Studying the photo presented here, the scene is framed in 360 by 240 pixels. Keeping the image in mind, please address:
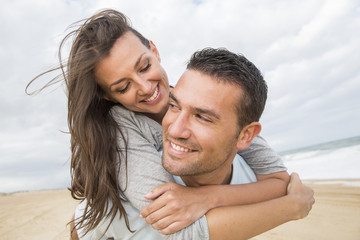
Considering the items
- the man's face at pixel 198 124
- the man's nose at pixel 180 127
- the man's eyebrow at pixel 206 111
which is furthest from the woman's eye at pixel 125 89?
the man's eyebrow at pixel 206 111

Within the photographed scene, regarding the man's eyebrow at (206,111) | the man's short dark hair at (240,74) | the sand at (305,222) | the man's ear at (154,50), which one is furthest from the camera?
the sand at (305,222)

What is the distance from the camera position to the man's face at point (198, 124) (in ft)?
6.76

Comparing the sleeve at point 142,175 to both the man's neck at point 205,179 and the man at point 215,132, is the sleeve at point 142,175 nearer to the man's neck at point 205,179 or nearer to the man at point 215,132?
the man at point 215,132

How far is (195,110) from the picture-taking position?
6.77 feet

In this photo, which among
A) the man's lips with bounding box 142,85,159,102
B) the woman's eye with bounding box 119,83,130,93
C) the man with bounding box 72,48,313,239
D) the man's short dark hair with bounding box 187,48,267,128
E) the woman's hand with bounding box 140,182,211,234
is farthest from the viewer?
the man's lips with bounding box 142,85,159,102

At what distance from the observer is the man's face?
6.76 ft

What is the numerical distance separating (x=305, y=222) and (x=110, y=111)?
442cm

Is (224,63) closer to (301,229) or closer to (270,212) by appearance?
(270,212)

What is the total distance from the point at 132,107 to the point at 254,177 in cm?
134

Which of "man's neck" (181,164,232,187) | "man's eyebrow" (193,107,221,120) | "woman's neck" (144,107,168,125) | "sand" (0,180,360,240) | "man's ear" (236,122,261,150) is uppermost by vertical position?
"man's eyebrow" (193,107,221,120)

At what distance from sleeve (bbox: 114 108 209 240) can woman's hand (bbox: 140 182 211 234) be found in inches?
1.9

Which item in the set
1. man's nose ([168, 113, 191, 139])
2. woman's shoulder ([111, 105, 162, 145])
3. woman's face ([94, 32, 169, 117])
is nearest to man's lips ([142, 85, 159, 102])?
woman's face ([94, 32, 169, 117])

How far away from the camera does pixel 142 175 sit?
1975mm

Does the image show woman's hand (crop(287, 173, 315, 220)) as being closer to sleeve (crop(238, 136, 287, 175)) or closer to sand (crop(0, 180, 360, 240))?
sleeve (crop(238, 136, 287, 175))
